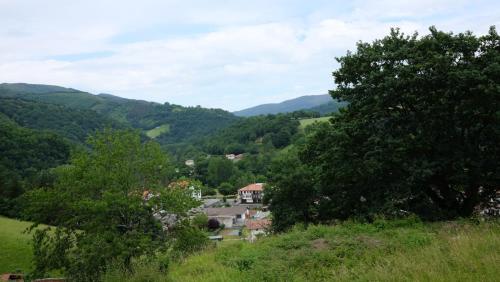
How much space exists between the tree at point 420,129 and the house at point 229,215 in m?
55.3

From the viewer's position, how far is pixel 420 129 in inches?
564

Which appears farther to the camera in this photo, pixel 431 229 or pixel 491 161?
pixel 491 161

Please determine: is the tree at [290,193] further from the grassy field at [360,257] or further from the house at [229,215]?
the house at [229,215]

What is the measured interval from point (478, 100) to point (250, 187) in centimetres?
8049

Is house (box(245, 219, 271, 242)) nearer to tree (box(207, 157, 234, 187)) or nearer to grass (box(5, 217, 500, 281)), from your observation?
grass (box(5, 217, 500, 281))

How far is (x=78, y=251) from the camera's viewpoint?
17703mm

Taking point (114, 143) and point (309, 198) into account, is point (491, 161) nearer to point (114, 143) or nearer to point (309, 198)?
point (309, 198)

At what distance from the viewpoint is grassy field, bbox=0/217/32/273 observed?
27.8 metres

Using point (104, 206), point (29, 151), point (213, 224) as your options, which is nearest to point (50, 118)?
point (29, 151)

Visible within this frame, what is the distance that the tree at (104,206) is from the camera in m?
17.1

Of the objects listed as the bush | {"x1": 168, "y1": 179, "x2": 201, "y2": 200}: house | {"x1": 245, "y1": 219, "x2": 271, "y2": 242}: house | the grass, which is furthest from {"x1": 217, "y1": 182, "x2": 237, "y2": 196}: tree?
the grass

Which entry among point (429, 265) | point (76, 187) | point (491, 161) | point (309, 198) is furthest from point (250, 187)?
point (429, 265)

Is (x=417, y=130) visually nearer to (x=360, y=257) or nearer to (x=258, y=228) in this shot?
(x=360, y=257)

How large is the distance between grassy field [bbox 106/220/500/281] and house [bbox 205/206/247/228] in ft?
191
